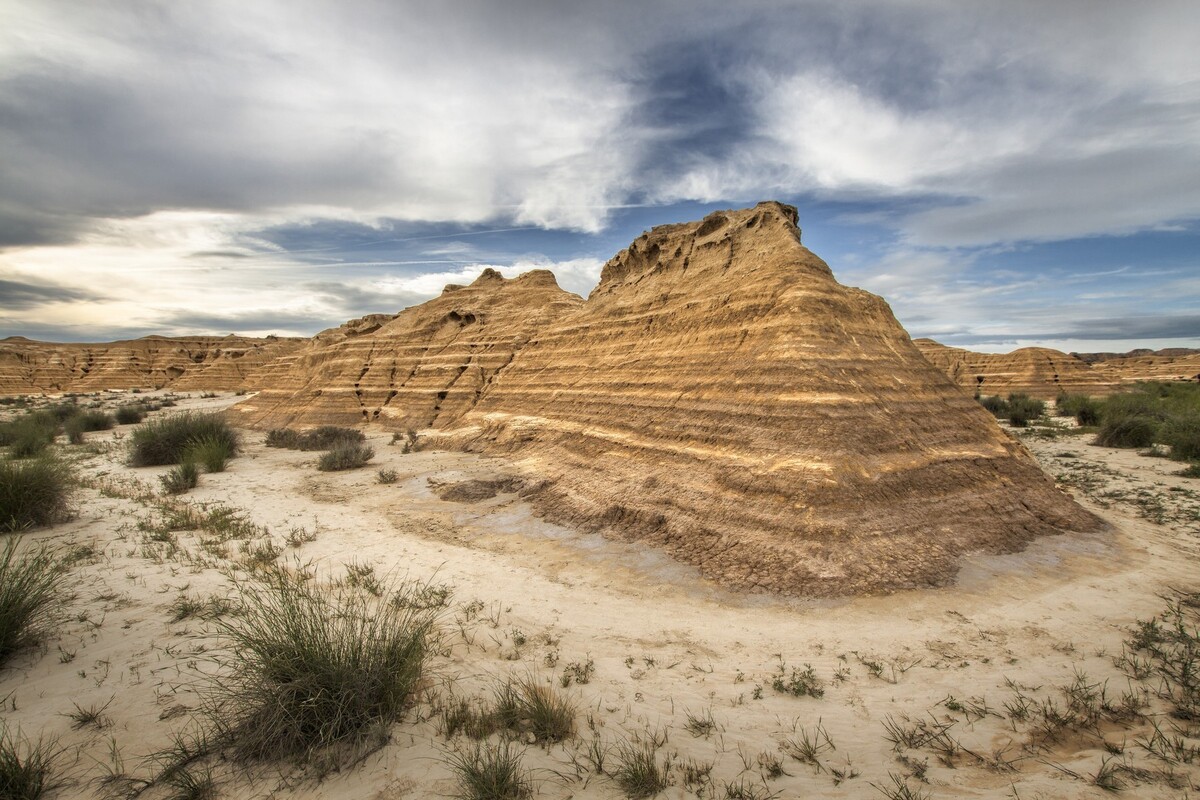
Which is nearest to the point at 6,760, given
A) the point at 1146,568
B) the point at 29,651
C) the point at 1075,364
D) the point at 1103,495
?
the point at 29,651

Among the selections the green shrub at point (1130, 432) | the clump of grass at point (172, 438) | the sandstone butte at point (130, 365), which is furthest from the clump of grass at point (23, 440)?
the green shrub at point (1130, 432)

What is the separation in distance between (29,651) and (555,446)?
34.0 feet

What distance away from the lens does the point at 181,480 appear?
41.1ft

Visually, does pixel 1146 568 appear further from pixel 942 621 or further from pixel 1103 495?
pixel 1103 495

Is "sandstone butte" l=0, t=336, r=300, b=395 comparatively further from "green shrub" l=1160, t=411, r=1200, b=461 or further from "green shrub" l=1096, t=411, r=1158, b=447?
"green shrub" l=1160, t=411, r=1200, b=461

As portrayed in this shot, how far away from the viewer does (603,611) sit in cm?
627

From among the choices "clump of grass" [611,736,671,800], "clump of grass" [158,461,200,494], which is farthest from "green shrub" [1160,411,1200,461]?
"clump of grass" [158,461,200,494]

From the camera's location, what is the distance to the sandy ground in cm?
331

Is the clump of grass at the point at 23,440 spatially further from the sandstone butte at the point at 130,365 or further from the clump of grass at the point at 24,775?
the sandstone butte at the point at 130,365

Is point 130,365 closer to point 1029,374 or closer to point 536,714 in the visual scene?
point 536,714

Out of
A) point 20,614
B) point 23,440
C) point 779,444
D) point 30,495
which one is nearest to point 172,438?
point 23,440

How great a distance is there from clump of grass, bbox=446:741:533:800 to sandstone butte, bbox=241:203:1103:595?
439 centimetres

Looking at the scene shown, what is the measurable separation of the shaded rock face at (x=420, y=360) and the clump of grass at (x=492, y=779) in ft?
60.4

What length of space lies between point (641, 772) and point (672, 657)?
6.59 ft
